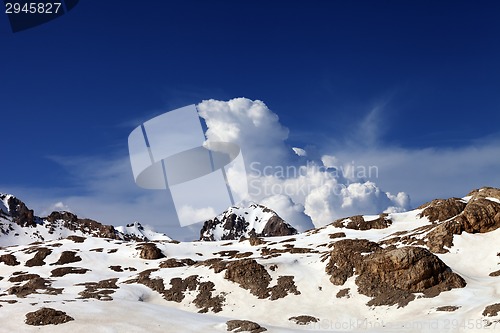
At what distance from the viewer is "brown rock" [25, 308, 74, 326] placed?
41056mm

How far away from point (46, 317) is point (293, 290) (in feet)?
126

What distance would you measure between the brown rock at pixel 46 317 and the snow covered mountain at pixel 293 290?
0.40 ft

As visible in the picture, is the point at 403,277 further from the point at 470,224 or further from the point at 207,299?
the point at 207,299

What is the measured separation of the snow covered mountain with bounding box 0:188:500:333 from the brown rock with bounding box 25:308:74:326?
123mm

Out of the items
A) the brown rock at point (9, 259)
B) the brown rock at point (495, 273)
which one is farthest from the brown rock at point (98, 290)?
the brown rock at point (495, 273)

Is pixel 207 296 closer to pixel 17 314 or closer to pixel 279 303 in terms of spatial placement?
pixel 279 303

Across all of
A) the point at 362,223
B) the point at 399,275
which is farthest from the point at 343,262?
the point at 362,223

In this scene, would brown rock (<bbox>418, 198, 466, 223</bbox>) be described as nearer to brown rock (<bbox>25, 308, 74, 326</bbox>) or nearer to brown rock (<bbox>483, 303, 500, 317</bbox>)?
brown rock (<bbox>483, 303, 500, 317</bbox>)

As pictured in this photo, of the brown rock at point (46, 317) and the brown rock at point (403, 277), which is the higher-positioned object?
the brown rock at point (403, 277)

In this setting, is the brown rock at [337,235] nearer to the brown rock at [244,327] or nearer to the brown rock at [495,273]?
the brown rock at [495,273]

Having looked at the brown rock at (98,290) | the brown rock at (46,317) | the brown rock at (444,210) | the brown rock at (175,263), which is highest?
the brown rock at (444,210)

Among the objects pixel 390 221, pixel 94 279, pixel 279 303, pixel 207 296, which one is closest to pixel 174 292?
pixel 207 296

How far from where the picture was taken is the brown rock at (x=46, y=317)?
41056 mm

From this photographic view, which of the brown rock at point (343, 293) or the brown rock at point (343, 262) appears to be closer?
the brown rock at point (343, 293)
